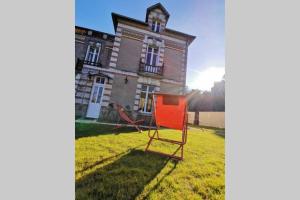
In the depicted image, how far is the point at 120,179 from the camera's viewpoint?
1.00 m

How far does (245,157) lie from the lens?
1.43 m

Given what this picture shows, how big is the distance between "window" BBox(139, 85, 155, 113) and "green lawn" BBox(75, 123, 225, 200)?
10.2 feet

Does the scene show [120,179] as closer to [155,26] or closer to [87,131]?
[87,131]

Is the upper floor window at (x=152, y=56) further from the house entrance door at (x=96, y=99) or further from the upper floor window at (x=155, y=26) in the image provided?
the house entrance door at (x=96, y=99)

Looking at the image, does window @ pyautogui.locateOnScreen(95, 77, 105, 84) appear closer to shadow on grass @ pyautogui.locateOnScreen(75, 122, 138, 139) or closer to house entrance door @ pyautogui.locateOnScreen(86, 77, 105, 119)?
house entrance door @ pyautogui.locateOnScreen(86, 77, 105, 119)

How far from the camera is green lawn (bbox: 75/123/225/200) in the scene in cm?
89

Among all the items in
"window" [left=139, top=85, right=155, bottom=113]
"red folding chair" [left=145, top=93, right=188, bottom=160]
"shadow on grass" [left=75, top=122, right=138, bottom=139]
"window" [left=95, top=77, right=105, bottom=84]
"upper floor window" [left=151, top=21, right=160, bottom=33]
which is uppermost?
"upper floor window" [left=151, top=21, right=160, bottom=33]

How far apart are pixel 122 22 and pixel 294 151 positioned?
16.7 feet

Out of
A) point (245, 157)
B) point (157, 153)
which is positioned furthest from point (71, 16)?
point (245, 157)

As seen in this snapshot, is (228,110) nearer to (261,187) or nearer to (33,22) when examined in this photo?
(261,187)

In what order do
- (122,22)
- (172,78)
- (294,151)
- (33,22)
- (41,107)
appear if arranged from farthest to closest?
(172,78), (122,22), (33,22), (294,151), (41,107)

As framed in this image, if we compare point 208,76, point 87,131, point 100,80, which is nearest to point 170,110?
point 208,76

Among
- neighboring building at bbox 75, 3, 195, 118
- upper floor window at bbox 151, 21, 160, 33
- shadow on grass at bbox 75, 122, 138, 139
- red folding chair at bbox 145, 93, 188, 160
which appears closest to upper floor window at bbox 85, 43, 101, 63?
neighboring building at bbox 75, 3, 195, 118

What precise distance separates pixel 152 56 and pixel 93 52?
233 cm
